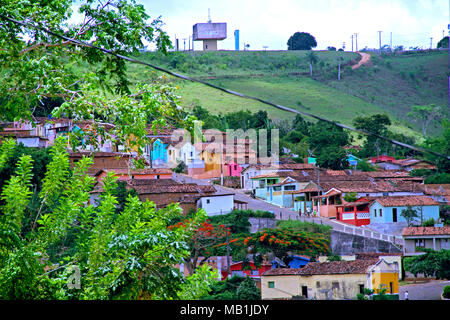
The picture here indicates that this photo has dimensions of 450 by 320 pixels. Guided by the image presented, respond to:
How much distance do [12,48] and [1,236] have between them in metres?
1.93

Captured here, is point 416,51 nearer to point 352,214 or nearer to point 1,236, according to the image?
point 352,214

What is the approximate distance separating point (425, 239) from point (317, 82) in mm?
34560

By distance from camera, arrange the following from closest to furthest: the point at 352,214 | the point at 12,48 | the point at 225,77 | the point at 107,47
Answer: the point at 12,48
the point at 107,47
the point at 352,214
the point at 225,77

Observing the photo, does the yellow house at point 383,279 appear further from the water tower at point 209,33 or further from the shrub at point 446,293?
the water tower at point 209,33

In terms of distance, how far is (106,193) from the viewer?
4.58 metres

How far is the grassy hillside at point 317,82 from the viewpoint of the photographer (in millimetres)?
45625

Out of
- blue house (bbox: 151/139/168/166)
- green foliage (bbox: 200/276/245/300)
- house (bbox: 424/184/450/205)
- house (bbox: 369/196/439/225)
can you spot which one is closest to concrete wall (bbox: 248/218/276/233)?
house (bbox: 369/196/439/225)

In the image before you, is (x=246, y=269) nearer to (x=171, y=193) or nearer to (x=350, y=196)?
(x=171, y=193)

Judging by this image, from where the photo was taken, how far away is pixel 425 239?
72.6 feet

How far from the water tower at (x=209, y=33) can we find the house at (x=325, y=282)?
158 feet

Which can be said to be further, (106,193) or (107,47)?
(107,47)

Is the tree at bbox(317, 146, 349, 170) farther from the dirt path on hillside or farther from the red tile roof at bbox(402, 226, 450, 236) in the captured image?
the dirt path on hillside

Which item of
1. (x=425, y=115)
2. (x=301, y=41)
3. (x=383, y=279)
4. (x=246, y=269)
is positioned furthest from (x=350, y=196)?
(x=301, y=41)
